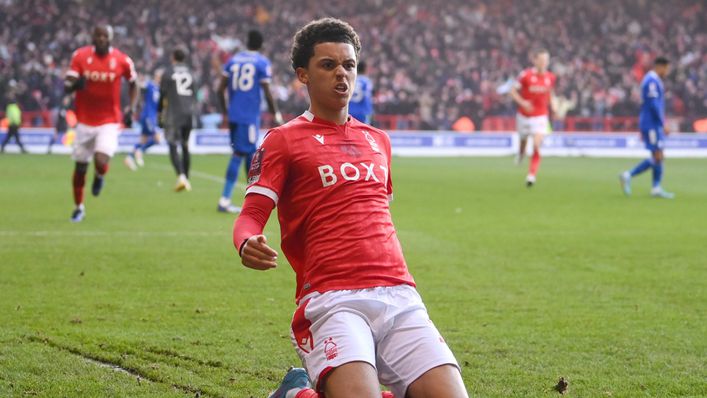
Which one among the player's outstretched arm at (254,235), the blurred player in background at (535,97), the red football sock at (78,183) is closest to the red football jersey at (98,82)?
the red football sock at (78,183)

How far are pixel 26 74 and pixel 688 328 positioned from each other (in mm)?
30854

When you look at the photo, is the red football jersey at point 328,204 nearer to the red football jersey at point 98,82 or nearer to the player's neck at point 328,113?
the player's neck at point 328,113

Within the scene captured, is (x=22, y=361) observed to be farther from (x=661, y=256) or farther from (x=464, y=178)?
(x=464, y=178)

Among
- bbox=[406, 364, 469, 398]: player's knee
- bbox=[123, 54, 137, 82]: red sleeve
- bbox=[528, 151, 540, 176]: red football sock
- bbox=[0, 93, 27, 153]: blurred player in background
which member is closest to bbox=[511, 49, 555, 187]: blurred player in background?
bbox=[528, 151, 540, 176]: red football sock

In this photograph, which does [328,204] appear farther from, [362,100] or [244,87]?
[362,100]

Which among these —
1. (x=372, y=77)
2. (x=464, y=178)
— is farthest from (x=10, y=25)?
(x=464, y=178)

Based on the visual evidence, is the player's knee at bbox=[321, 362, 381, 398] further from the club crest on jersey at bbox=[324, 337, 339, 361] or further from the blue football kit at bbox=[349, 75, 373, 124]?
the blue football kit at bbox=[349, 75, 373, 124]

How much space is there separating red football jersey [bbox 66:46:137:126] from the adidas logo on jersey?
8.68 metres

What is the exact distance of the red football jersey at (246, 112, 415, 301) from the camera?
387 cm

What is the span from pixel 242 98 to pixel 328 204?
1035 centimetres

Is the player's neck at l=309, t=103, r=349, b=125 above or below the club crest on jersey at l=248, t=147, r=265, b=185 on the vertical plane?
above

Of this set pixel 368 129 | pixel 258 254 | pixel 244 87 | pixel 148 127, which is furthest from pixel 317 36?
pixel 148 127

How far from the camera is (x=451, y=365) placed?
145 inches

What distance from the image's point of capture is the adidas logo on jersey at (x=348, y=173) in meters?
4.00
